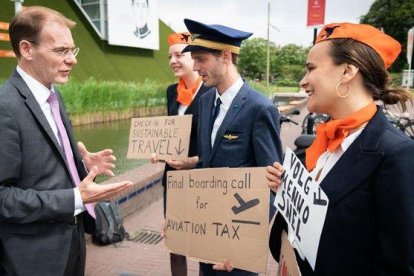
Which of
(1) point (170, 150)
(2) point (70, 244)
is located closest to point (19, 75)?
(2) point (70, 244)

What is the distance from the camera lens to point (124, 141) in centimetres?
938

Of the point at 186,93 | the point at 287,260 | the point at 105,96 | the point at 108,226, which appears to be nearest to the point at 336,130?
the point at 287,260

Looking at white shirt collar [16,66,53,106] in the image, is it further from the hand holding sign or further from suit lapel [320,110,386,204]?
suit lapel [320,110,386,204]

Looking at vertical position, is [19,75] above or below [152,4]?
below

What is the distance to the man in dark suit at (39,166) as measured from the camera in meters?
1.74

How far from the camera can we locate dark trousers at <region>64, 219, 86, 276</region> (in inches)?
78.7

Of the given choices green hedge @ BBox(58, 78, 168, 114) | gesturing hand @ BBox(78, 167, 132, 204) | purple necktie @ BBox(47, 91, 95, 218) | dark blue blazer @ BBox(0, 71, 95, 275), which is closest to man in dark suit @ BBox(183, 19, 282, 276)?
gesturing hand @ BBox(78, 167, 132, 204)

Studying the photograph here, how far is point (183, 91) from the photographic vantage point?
305 centimetres

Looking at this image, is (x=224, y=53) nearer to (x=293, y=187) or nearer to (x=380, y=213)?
(x=293, y=187)

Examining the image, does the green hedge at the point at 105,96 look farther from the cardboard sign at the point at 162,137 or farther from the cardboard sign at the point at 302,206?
the cardboard sign at the point at 302,206

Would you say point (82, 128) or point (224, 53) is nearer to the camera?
point (224, 53)

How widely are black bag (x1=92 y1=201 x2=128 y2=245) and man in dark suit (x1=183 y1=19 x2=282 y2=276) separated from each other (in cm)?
200

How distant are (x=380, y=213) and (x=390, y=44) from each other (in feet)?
2.08

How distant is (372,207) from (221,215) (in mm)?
864
